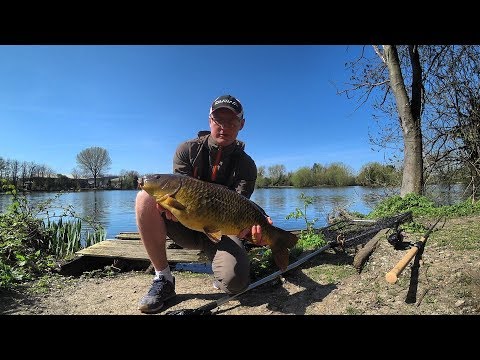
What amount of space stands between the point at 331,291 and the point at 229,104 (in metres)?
1.57

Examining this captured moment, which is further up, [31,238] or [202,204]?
[202,204]

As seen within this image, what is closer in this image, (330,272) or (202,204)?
(202,204)

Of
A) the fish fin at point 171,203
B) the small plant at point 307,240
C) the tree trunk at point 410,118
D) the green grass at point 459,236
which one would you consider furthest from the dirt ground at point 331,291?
the tree trunk at point 410,118

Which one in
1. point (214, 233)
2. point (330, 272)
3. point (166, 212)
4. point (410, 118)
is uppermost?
point (410, 118)

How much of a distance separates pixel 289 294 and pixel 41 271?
2.56 m

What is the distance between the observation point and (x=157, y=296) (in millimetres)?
2562

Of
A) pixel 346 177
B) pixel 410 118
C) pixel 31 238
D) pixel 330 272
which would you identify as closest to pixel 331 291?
pixel 330 272

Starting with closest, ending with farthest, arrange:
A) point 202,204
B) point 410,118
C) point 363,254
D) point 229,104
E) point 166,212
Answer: point 202,204 → point 166,212 → point 229,104 → point 363,254 → point 410,118

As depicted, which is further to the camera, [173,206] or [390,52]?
[390,52]

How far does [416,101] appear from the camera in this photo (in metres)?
6.36

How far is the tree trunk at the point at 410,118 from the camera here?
6031mm

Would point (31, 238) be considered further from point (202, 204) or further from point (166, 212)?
point (202, 204)
